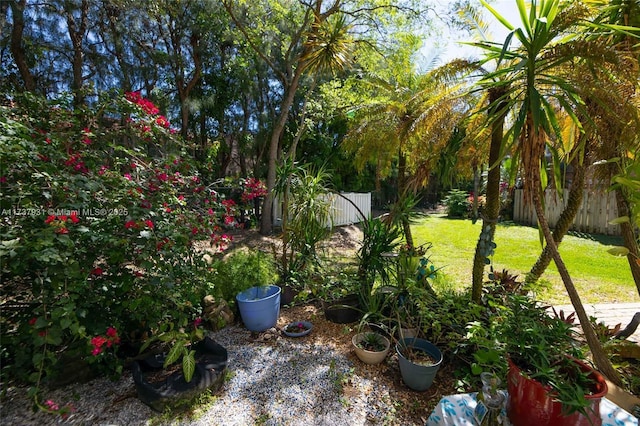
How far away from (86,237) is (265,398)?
1.58m

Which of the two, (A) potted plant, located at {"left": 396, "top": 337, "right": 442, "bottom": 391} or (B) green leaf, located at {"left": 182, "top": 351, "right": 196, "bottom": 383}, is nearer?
(B) green leaf, located at {"left": 182, "top": 351, "right": 196, "bottom": 383}

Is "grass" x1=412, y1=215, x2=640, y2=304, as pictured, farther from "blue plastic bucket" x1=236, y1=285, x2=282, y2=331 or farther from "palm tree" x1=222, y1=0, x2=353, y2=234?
"palm tree" x1=222, y1=0, x2=353, y2=234

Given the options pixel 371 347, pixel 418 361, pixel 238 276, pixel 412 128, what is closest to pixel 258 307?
pixel 238 276

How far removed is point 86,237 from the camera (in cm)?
166

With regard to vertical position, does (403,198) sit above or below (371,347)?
above

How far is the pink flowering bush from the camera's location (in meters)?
1.40

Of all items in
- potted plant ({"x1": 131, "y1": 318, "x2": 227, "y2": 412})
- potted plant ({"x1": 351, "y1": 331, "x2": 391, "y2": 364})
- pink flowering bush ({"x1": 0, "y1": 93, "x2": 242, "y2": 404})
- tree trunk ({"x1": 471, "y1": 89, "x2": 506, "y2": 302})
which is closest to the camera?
pink flowering bush ({"x1": 0, "y1": 93, "x2": 242, "y2": 404})

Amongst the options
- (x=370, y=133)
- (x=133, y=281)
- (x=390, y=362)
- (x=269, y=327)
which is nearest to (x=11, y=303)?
(x=133, y=281)

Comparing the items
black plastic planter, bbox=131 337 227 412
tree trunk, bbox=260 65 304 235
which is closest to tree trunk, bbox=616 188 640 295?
black plastic planter, bbox=131 337 227 412

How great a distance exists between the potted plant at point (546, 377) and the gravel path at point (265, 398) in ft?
2.65

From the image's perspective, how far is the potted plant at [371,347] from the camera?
2.27 m

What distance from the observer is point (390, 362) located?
7.68 feet

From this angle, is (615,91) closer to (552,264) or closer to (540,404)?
(540,404)

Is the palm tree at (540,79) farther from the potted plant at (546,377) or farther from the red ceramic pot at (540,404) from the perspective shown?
the red ceramic pot at (540,404)
